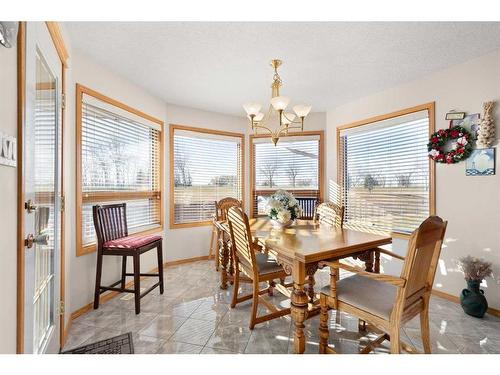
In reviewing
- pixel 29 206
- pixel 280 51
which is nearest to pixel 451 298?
pixel 280 51

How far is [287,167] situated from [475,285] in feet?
9.46

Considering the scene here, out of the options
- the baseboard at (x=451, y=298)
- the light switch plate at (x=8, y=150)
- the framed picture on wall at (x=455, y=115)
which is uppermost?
the framed picture on wall at (x=455, y=115)

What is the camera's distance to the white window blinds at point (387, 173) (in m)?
3.04

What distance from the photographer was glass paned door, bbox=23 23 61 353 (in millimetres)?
1146

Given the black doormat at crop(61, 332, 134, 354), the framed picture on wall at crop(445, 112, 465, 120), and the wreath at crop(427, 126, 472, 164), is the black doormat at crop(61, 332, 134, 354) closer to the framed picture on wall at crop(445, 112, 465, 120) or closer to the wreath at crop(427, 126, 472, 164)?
the wreath at crop(427, 126, 472, 164)

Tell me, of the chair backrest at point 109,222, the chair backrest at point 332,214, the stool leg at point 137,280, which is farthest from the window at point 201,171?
the chair backrest at point 332,214

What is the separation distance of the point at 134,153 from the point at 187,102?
3.76 ft

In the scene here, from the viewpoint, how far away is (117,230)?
8.86 feet

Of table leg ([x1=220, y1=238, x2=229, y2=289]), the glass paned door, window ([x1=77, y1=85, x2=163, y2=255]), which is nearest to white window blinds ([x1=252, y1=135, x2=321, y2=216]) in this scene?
table leg ([x1=220, y1=238, x2=229, y2=289])

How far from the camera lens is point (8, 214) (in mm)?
990

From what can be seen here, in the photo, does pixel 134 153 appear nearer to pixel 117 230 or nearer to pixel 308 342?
pixel 117 230

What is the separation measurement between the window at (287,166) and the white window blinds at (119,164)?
1723 millimetres

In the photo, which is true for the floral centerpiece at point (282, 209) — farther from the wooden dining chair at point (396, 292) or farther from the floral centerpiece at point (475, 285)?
the floral centerpiece at point (475, 285)

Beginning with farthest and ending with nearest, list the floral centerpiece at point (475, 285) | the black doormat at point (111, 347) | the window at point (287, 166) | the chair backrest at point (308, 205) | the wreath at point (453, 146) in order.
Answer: the window at point (287, 166)
the chair backrest at point (308, 205)
the wreath at point (453, 146)
the floral centerpiece at point (475, 285)
the black doormat at point (111, 347)
